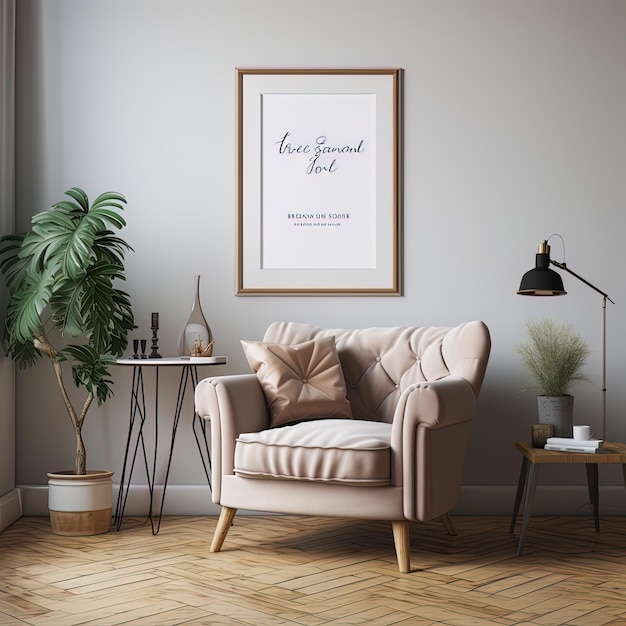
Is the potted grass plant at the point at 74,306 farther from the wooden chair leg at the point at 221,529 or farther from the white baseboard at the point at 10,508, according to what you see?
the wooden chair leg at the point at 221,529

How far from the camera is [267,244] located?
157 inches

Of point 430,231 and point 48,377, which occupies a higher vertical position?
point 430,231

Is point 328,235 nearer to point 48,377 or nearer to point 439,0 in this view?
point 439,0

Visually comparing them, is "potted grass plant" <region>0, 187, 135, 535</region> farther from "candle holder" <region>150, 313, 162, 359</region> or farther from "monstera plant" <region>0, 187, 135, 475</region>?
"candle holder" <region>150, 313, 162, 359</region>

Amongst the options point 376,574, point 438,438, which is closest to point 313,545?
point 376,574

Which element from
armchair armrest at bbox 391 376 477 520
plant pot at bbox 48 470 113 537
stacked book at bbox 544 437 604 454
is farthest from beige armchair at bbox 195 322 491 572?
plant pot at bbox 48 470 113 537

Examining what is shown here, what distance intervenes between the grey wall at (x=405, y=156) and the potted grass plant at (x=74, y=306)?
1.05 feet

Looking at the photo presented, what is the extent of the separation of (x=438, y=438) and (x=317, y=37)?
208cm

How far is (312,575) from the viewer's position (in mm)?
2855

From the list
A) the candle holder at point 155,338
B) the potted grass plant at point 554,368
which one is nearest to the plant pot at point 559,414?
the potted grass plant at point 554,368

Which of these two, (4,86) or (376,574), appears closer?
(376,574)

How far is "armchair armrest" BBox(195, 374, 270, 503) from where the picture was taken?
3.10 meters

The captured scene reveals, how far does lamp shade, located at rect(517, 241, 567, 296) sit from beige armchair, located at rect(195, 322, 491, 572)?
0.87ft

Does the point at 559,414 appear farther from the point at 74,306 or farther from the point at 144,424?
the point at 74,306
